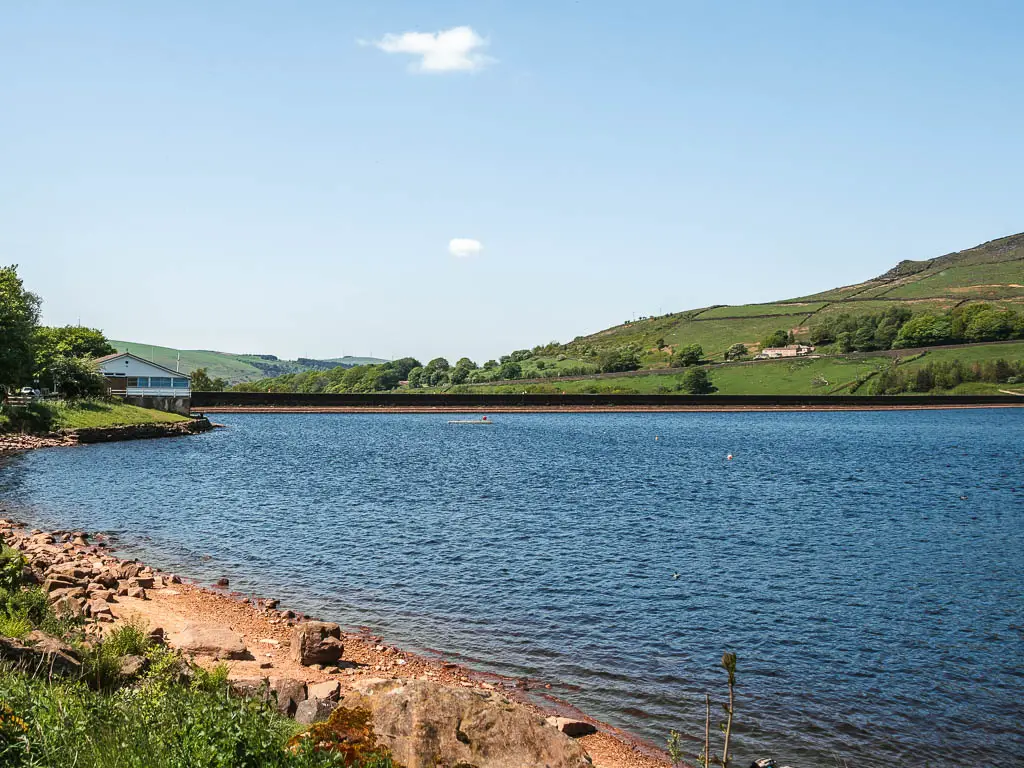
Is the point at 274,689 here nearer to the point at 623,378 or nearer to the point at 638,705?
the point at 638,705

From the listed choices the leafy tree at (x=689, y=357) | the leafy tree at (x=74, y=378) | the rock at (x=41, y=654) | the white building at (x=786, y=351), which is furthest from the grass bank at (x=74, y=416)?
the white building at (x=786, y=351)

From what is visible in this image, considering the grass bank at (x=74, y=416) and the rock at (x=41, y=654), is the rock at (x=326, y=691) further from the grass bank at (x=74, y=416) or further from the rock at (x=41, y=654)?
the grass bank at (x=74, y=416)

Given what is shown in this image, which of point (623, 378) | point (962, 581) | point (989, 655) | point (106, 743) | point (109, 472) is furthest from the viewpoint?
point (623, 378)

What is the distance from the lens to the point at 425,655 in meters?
16.7

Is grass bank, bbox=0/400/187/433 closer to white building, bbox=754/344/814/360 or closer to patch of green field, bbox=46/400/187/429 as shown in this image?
patch of green field, bbox=46/400/187/429

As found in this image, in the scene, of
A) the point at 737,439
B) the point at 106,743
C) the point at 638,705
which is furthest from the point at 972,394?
the point at 106,743

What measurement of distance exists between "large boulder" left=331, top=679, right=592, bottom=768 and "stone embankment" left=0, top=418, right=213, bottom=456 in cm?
5686

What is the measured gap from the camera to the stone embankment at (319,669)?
9711mm

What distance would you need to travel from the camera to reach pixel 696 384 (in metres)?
163

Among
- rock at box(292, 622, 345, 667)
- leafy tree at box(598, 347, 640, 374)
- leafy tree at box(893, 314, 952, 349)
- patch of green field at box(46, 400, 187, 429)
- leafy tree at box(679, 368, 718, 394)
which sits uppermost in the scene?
leafy tree at box(893, 314, 952, 349)

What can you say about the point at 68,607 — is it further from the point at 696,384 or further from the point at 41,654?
the point at 696,384

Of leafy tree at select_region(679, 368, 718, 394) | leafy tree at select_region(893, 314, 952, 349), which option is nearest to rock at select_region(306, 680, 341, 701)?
leafy tree at select_region(679, 368, 718, 394)

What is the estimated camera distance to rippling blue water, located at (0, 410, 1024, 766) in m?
14.8

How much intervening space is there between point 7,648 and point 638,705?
32.6 feet
